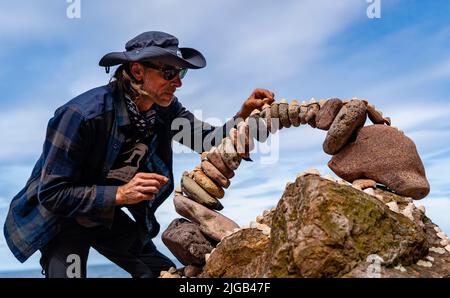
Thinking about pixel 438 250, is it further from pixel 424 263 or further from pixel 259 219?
pixel 259 219

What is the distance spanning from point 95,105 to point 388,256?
12.8 feet

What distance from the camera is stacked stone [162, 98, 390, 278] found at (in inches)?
276

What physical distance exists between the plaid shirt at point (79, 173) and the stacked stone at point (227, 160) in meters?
0.69

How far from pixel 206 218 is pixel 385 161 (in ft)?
7.49

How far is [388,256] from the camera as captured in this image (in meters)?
5.07

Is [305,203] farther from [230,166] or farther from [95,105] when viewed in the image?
[95,105]

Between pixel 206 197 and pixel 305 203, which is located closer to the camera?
pixel 305 203

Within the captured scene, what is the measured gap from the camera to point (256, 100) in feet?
26.0

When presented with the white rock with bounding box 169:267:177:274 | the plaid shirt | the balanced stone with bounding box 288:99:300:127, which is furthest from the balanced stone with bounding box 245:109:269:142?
the white rock with bounding box 169:267:177:274

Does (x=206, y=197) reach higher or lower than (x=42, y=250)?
higher
